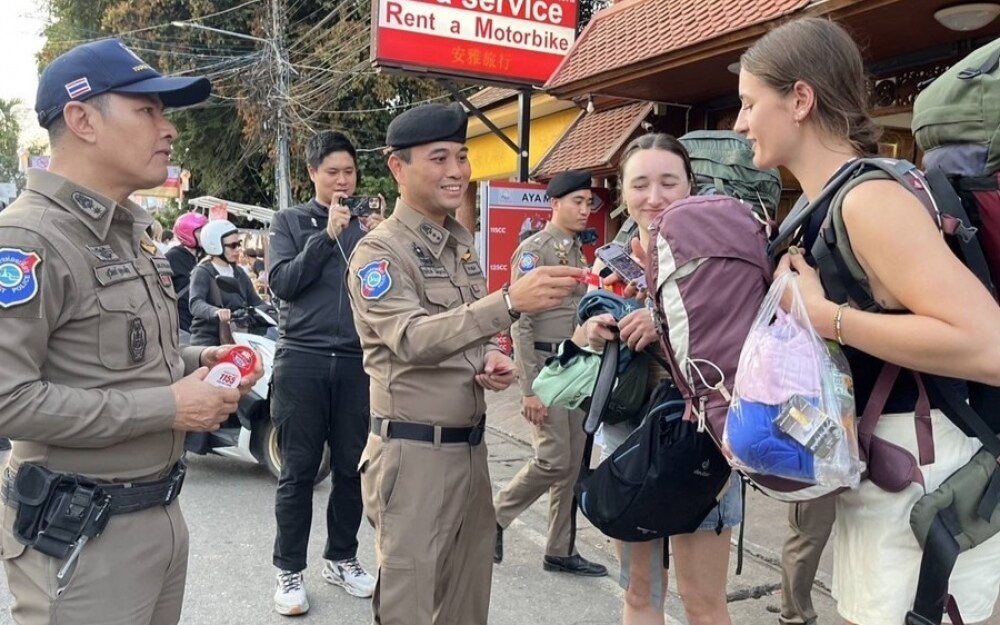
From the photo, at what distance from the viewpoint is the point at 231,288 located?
594 cm

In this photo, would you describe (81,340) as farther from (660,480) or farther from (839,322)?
(839,322)

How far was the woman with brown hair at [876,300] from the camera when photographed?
1.36 meters

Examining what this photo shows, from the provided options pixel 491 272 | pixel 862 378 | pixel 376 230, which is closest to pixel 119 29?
pixel 491 272

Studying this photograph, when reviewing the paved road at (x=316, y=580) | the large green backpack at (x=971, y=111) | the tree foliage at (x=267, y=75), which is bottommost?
the paved road at (x=316, y=580)

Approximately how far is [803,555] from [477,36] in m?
5.95

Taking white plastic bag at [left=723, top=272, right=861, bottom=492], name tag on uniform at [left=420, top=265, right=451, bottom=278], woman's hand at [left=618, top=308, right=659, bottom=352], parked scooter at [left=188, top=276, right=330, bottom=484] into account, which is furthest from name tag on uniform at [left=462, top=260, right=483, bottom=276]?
parked scooter at [left=188, top=276, right=330, bottom=484]

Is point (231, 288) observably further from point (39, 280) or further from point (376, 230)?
point (39, 280)

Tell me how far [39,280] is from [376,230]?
109 centimetres

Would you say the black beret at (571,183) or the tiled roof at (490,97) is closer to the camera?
the black beret at (571,183)

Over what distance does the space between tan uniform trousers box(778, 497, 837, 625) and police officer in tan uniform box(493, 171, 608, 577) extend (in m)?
1.05

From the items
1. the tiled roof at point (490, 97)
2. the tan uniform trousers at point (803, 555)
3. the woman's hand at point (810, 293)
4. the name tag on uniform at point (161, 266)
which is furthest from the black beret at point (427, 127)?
the tiled roof at point (490, 97)

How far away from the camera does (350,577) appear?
12.2 ft

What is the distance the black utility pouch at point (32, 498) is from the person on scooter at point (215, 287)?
3996 millimetres

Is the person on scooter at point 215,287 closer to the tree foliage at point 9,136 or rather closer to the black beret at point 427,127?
the black beret at point 427,127
